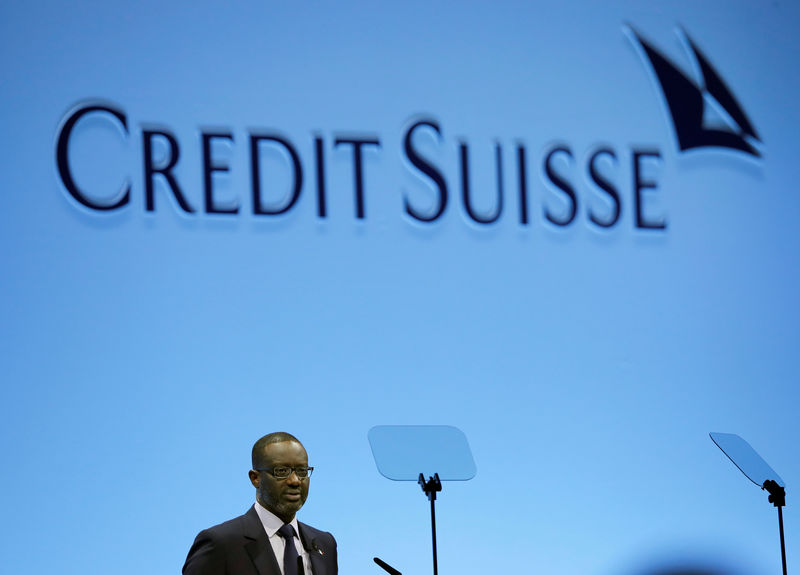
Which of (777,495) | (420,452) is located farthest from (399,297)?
(777,495)

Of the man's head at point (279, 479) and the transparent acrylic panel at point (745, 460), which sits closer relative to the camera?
the man's head at point (279, 479)

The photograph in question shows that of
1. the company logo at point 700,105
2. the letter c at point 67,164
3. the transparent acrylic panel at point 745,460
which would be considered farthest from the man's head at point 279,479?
the company logo at point 700,105

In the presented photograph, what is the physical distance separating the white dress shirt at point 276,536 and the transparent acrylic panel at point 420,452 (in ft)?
2.31

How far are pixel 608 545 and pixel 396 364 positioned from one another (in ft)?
3.84

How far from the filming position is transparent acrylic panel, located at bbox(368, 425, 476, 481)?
401cm

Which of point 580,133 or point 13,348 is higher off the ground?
point 580,133

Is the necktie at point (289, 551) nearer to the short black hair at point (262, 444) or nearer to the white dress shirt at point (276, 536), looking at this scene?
the white dress shirt at point (276, 536)

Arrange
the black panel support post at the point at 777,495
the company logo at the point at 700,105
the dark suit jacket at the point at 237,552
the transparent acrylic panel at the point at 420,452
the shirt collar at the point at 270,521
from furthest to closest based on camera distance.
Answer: the company logo at the point at 700,105
the black panel support post at the point at 777,495
the transparent acrylic panel at the point at 420,452
the shirt collar at the point at 270,521
the dark suit jacket at the point at 237,552

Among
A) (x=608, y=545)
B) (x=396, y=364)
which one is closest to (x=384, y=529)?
(x=396, y=364)

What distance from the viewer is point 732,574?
17.3 ft

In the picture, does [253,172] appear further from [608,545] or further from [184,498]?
[608,545]

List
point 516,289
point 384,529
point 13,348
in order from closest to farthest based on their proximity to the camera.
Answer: point 13,348
point 384,529
point 516,289

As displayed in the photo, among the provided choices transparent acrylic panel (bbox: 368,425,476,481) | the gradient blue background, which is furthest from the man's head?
the gradient blue background

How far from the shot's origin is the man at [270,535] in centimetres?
319
